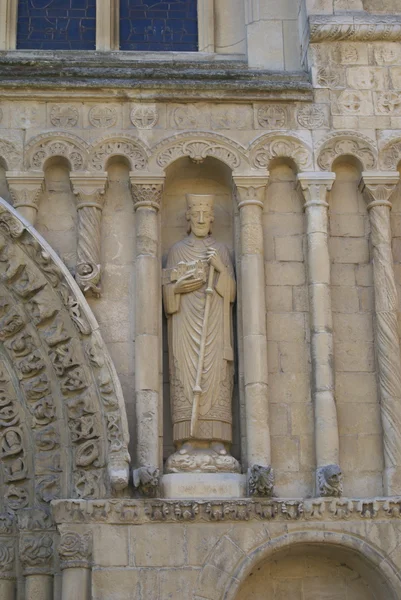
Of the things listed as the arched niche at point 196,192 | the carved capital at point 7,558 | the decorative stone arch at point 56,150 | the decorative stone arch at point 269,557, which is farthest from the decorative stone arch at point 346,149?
the carved capital at point 7,558

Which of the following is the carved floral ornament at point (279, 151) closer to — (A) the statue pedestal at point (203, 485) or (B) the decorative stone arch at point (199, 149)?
(B) the decorative stone arch at point (199, 149)

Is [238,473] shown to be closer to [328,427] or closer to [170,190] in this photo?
[328,427]

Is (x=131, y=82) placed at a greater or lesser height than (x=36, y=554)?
greater

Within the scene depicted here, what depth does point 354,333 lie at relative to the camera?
1215cm

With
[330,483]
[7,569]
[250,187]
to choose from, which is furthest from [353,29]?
[7,569]

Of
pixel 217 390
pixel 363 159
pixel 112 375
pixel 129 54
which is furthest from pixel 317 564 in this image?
pixel 129 54

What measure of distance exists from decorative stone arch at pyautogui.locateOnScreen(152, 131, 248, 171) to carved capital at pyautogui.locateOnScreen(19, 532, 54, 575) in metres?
3.76

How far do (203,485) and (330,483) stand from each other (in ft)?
3.69

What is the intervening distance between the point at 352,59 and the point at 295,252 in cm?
216

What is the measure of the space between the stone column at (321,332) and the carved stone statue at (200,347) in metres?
0.77

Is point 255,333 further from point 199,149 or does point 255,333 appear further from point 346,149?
point 346,149

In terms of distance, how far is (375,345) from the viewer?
12062 mm

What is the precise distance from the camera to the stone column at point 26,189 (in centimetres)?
1227

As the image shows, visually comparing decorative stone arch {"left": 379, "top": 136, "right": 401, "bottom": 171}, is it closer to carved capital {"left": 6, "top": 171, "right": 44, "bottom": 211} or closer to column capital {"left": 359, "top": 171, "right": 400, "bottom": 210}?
column capital {"left": 359, "top": 171, "right": 400, "bottom": 210}
